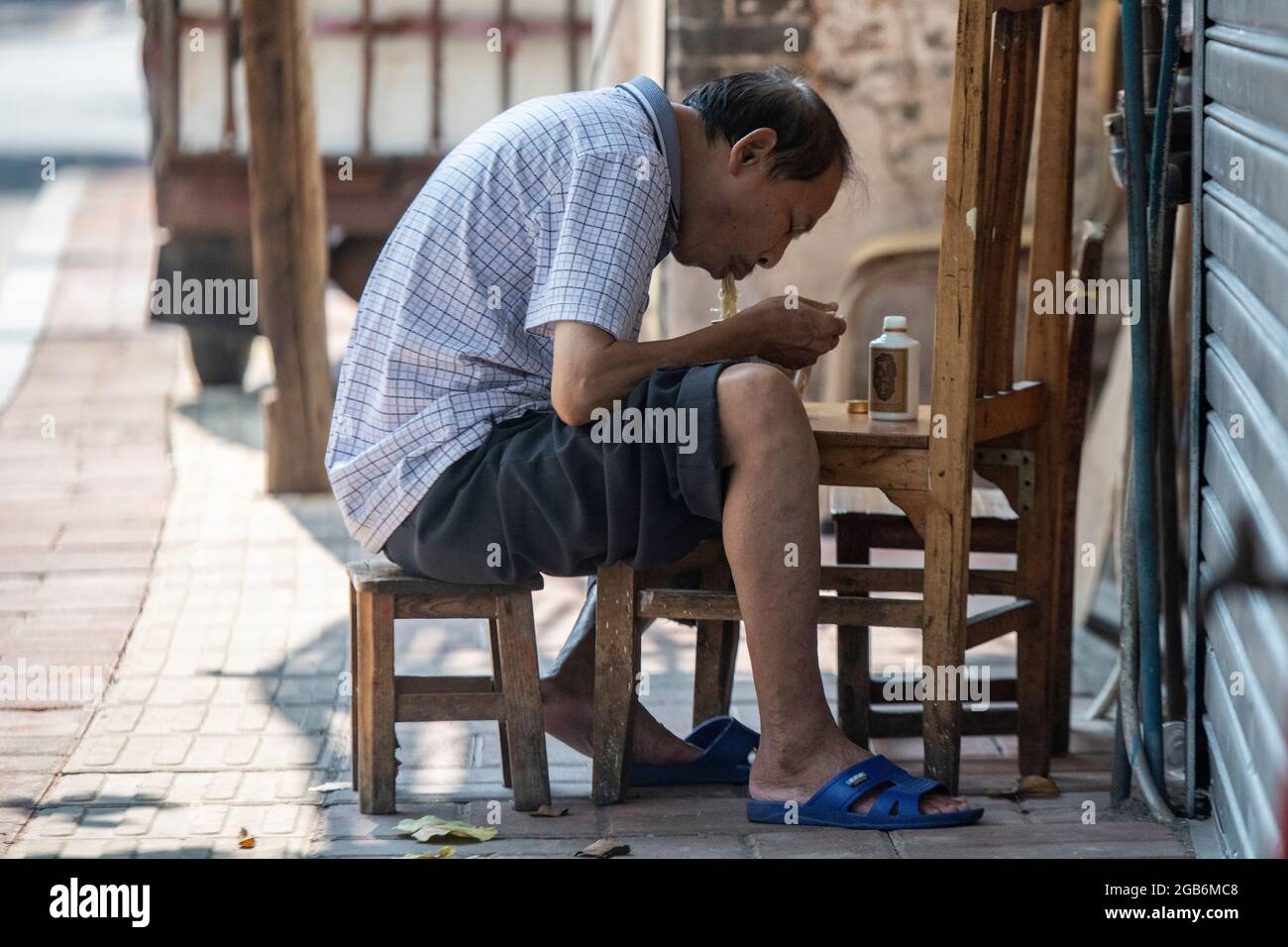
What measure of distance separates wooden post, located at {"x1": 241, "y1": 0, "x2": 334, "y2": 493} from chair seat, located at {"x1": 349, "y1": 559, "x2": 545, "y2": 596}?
115 inches

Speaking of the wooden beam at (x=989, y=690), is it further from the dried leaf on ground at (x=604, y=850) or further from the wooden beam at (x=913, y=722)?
the dried leaf on ground at (x=604, y=850)

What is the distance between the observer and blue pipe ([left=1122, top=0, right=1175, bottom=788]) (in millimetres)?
2930

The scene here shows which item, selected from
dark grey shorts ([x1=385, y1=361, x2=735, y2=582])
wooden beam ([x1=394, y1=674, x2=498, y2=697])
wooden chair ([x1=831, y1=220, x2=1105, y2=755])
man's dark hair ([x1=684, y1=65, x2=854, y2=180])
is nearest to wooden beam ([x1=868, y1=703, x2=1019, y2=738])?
wooden chair ([x1=831, y1=220, x2=1105, y2=755])

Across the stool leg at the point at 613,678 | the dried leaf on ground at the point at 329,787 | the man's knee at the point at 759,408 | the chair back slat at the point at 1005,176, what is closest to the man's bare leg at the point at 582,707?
the stool leg at the point at 613,678

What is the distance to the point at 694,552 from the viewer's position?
3.00 metres

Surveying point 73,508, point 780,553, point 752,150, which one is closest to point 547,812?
→ point 780,553

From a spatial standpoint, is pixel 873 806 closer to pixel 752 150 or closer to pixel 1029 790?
pixel 1029 790

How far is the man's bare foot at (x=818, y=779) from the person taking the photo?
288 cm

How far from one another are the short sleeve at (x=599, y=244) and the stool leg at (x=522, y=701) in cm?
50

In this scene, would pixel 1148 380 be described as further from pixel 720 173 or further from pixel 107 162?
pixel 107 162

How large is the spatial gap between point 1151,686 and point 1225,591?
17.9 inches

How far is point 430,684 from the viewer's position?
3.03 metres

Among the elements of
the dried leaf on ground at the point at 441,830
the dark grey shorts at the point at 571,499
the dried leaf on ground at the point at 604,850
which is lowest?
the dried leaf on ground at the point at 441,830

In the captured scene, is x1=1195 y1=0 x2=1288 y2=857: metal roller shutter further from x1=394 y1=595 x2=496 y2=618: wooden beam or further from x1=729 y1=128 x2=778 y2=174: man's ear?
x1=394 y1=595 x2=496 y2=618: wooden beam
